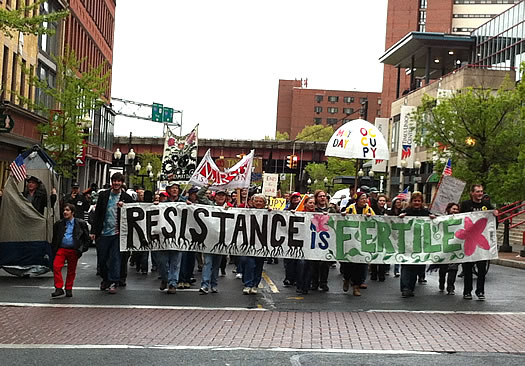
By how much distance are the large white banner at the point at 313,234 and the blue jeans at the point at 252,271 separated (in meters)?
0.12

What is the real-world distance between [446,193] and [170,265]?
6233 millimetres

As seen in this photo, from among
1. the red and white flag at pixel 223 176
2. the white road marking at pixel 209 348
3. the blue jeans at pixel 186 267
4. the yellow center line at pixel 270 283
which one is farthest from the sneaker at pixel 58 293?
the red and white flag at pixel 223 176

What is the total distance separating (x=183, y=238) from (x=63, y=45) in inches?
1605

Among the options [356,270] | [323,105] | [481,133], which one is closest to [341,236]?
[356,270]

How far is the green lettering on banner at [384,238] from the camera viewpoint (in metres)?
15.3

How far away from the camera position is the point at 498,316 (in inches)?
494

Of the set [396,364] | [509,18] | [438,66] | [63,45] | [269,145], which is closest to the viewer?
[396,364]

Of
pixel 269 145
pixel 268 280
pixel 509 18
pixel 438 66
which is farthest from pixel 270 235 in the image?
pixel 269 145

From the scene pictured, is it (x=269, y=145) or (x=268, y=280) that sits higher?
(x=269, y=145)

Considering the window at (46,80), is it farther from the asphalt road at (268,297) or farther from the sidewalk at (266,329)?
the sidewalk at (266,329)

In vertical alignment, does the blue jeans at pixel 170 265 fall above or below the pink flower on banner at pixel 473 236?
below

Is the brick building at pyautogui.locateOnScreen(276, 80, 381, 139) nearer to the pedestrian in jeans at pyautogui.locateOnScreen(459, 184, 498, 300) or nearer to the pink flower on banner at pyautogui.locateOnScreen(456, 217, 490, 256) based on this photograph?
the pedestrian in jeans at pyautogui.locateOnScreen(459, 184, 498, 300)

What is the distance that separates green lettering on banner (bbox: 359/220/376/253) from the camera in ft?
50.1

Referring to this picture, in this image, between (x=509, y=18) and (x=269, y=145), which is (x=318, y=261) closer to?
(x=509, y=18)
